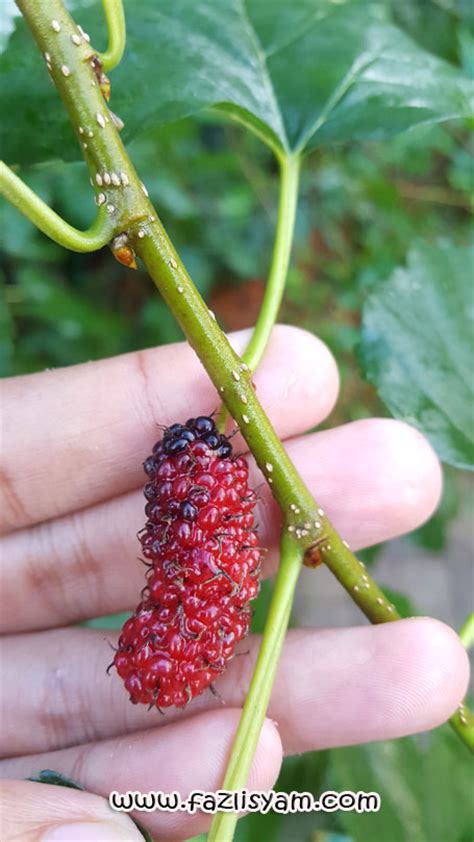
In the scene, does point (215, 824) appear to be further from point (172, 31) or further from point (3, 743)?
point (172, 31)

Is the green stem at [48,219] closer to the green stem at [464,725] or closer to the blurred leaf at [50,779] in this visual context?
the blurred leaf at [50,779]

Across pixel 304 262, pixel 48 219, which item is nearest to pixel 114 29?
pixel 48 219

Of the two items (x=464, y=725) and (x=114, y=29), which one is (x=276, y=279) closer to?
(x=114, y=29)

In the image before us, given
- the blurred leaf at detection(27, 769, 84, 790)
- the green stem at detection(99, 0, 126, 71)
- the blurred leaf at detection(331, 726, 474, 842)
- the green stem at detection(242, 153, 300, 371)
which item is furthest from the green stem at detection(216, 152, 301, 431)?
the blurred leaf at detection(331, 726, 474, 842)

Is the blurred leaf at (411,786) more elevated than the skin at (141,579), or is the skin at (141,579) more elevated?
the skin at (141,579)

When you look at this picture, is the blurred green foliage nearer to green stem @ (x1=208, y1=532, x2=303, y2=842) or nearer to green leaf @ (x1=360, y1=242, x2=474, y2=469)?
green leaf @ (x1=360, y1=242, x2=474, y2=469)

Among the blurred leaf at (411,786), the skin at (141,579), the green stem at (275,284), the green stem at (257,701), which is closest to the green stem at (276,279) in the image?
the green stem at (275,284)

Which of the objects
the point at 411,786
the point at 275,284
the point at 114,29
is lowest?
the point at 411,786
